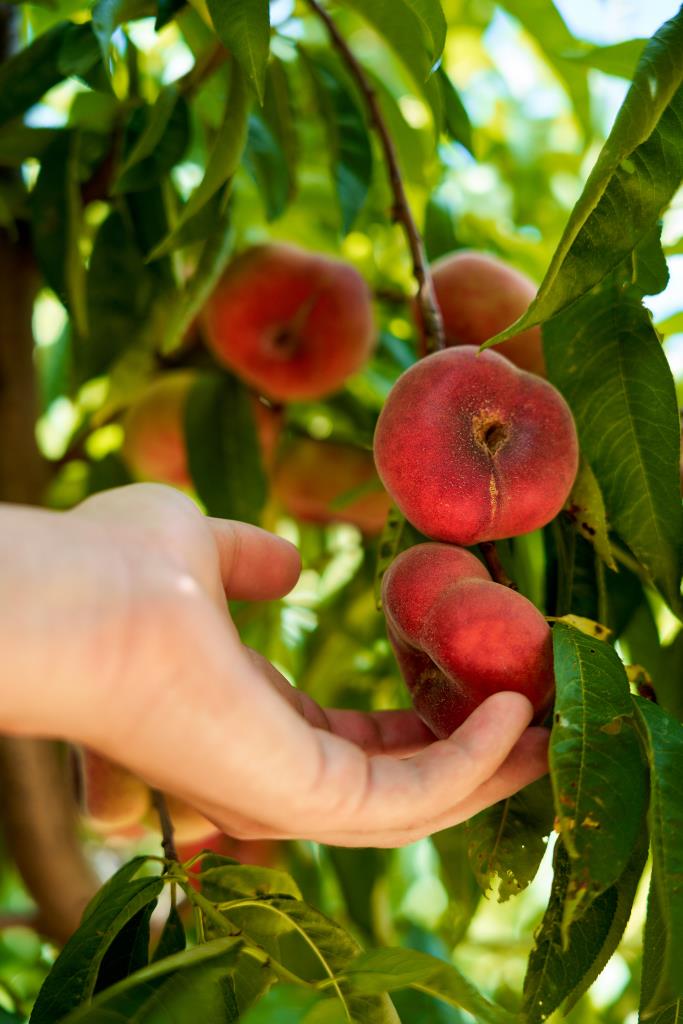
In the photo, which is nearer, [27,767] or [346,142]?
[346,142]

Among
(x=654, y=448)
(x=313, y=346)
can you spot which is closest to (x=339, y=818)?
(x=654, y=448)

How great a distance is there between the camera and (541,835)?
23.1 inches

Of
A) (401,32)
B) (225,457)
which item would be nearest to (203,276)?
(401,32)

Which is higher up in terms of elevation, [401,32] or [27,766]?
[401,32]

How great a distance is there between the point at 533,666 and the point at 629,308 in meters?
0.28

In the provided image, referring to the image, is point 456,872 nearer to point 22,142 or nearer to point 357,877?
point 357,877

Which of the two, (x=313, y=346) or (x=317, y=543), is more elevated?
(x=313, y=346)

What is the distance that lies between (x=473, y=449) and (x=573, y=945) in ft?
0.92

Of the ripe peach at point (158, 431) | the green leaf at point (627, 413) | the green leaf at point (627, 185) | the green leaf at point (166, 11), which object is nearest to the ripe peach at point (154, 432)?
the ripe peach at point (158, 431)

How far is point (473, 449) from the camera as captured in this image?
62 centimetres

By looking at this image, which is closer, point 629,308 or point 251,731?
point 251,731

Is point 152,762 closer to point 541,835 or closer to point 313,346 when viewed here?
point 541,835

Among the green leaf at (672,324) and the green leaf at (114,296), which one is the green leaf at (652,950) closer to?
the green leaf at (672,324)

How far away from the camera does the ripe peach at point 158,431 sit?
130 cm
